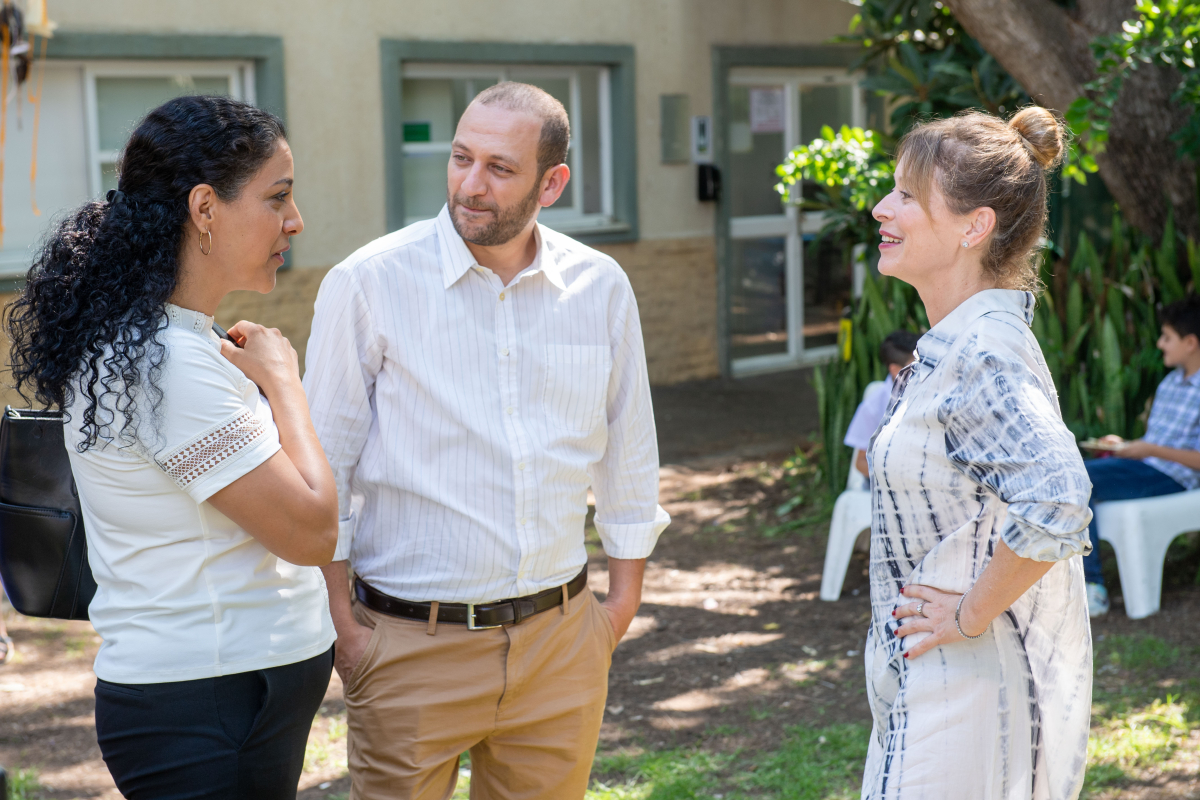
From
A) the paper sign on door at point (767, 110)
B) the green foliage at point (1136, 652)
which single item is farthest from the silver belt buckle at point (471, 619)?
the paper sign on door at point (767, 110)

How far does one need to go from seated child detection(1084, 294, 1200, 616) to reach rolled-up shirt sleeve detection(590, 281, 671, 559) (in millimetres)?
2929

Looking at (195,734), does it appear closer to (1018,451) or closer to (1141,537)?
(1018,451)

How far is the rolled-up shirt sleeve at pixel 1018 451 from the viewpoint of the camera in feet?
6.03

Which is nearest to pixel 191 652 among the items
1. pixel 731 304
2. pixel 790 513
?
pixel 790 513

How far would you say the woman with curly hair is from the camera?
1818 millimetres

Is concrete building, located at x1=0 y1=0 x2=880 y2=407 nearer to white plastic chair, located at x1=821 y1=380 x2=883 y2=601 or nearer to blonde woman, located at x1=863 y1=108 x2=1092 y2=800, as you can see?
white plastic chair, located at x1=821 y1=380 x2=883 y2=601

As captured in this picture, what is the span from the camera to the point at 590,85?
397 inches

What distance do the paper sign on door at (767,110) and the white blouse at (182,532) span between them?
955 cm

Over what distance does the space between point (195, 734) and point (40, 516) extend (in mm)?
490

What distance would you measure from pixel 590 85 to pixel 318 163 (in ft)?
8.39

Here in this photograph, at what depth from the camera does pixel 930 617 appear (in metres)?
2.00

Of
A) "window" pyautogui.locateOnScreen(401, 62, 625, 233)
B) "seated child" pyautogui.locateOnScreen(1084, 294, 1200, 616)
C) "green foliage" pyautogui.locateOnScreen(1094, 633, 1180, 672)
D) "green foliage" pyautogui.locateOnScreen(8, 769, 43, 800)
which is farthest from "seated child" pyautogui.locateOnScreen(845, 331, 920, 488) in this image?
"window" pyautogui.locateOnScreen(401, 62, 625, 233)

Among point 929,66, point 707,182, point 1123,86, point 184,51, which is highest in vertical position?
point 184,51

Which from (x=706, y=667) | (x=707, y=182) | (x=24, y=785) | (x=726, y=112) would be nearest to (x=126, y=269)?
(x=24, y=785)
